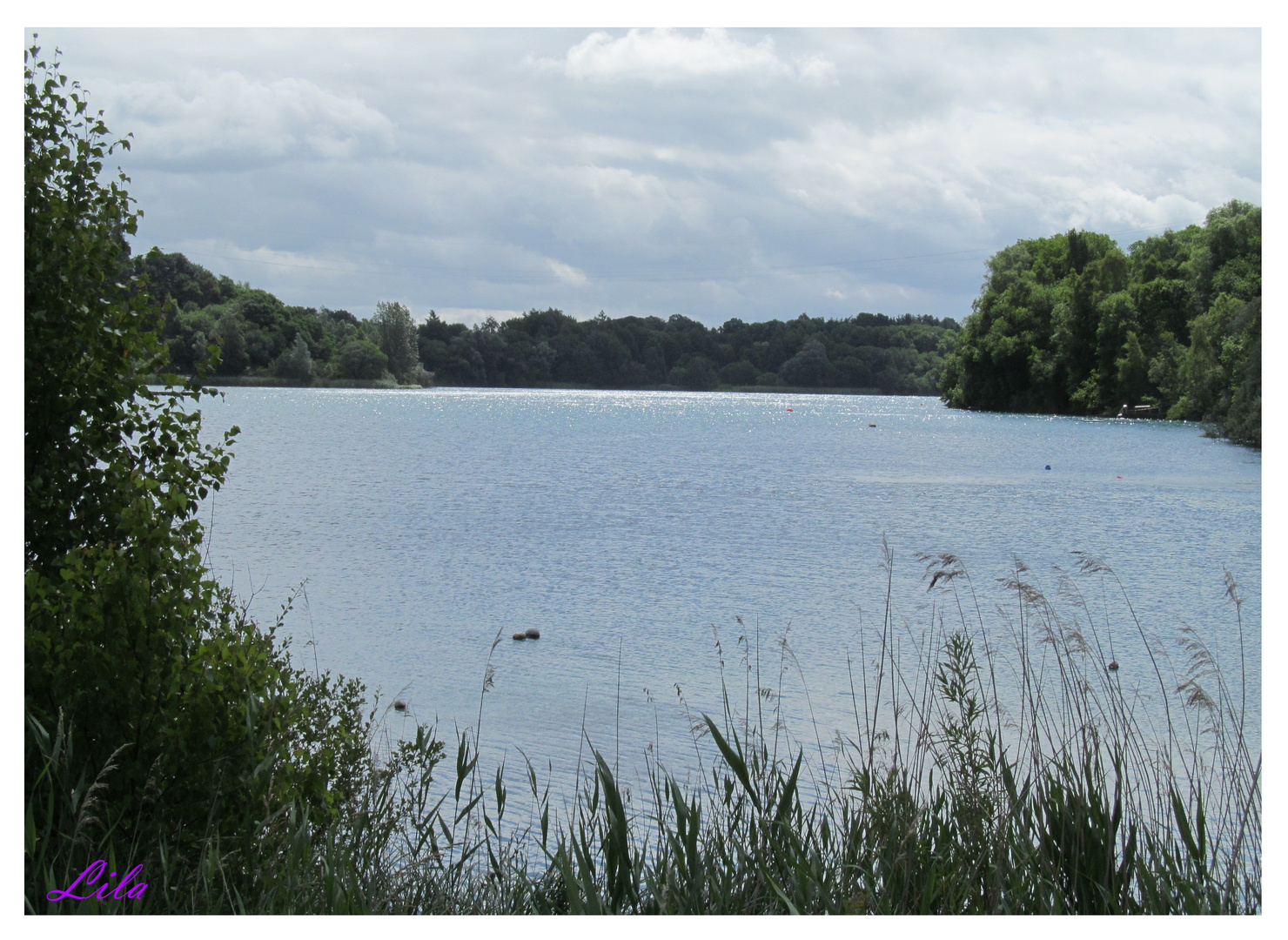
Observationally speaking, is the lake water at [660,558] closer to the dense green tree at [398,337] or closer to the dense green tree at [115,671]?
the dense green tree at [115,671]

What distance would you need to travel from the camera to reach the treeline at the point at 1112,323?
50125 millimetres

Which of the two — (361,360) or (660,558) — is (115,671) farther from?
(361,360)

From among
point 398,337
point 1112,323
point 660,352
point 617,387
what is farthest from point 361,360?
point 1112,323

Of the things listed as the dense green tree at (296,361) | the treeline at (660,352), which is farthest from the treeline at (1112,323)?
the dense green tree at (296,361)

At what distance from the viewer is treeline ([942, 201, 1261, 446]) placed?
→ 50125 millimetres

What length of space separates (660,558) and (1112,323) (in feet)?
181

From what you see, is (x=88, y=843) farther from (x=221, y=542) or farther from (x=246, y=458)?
(x=246, y=458)
